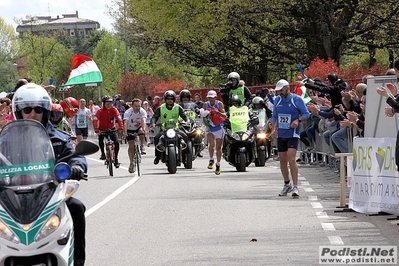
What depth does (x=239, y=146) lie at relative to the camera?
24172mm

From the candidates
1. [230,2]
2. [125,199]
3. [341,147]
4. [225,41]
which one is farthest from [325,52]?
[125,199]

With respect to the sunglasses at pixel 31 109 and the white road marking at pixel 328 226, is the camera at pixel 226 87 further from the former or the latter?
the sunglasses at pixel 31 109

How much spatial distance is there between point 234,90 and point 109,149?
9.79 feet

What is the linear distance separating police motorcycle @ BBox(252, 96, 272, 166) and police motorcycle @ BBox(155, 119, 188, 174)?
2.36 meters

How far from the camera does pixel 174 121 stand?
965 inches

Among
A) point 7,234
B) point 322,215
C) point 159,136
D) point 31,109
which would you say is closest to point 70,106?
point 159,136

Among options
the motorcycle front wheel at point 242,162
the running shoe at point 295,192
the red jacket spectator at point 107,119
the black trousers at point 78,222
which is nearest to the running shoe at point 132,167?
the red jacket spectator at point 107,119

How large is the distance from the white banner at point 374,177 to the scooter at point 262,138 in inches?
426

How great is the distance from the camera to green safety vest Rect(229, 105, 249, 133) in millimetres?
24281

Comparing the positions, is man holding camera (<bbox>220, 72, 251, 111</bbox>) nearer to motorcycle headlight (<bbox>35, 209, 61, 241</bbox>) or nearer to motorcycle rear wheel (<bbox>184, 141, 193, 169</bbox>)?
motorcycle rear wheel (<bbox>184, 141, 193, 169</bbox>)

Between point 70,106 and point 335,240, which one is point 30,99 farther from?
point 70,106

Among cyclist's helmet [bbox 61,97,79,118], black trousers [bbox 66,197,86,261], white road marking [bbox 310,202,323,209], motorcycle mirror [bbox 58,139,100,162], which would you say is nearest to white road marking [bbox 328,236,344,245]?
white road marking [bbox 310,202,323,209]

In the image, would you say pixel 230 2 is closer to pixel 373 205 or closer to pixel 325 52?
pixel 325 52

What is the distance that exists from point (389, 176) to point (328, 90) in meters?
6.69
